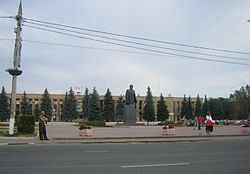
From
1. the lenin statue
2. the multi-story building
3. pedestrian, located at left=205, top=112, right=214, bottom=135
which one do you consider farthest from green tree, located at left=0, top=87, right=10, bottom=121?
pedestrian, located at left=205, top=112, right=214, bottom=135

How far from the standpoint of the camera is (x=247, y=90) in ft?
451

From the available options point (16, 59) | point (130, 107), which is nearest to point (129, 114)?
point (130, 107)

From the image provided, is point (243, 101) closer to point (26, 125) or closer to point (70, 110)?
point (70, 110)

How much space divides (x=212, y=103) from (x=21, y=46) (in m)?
112

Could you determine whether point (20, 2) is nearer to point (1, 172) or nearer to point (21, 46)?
point (21, 46)

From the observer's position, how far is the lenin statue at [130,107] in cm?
5059

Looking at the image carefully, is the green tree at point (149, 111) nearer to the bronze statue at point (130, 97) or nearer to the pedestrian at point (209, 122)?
the bronze statue at point (130, 97)

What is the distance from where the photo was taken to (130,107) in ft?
167

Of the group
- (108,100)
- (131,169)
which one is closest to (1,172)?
(131,169)

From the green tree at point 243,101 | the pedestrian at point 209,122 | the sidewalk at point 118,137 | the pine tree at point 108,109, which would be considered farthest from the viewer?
the green tree at point 243,101

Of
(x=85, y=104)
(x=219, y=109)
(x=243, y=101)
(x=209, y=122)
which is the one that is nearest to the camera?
(x=209, y=122)

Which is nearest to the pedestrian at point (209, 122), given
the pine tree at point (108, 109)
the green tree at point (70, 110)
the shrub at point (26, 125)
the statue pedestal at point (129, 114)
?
the shrub at point (26, 125)

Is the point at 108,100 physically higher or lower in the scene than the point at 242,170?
higher

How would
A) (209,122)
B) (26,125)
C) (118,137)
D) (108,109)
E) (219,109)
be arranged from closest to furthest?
(118,137)
(26,125)
(209,122)
(108,109)
(219,109)
